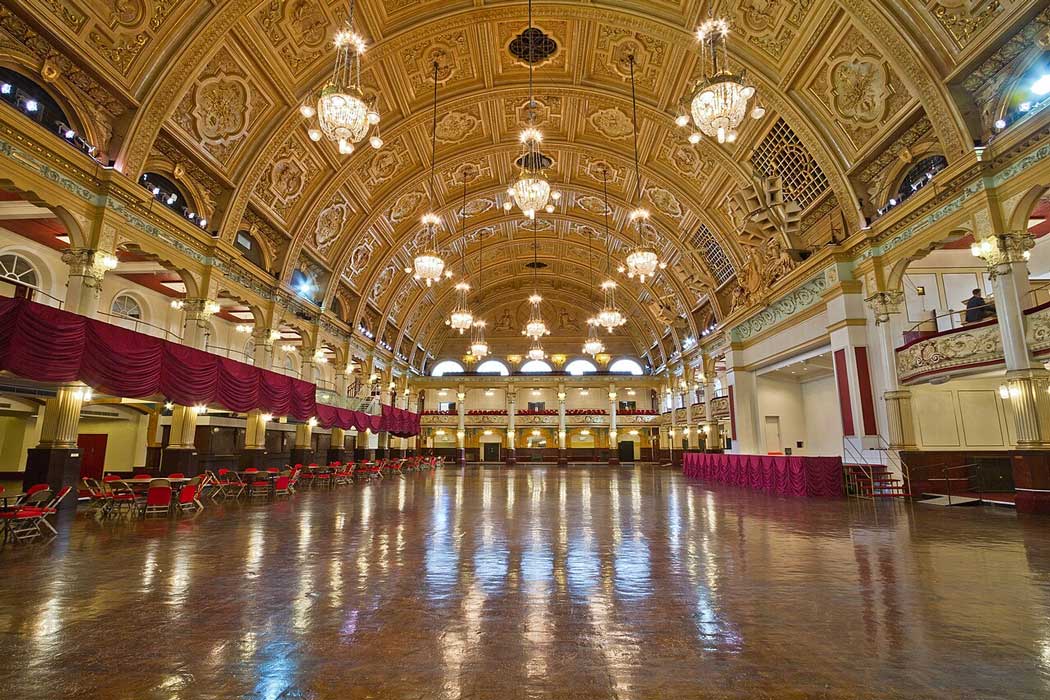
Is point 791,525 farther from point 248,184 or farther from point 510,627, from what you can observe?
point 248,184

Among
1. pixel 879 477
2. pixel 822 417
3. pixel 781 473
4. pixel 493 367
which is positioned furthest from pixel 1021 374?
A: pixel 493 367

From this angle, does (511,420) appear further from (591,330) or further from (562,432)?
(591,330)

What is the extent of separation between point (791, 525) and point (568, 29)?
13.4 m

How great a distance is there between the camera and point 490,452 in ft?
123

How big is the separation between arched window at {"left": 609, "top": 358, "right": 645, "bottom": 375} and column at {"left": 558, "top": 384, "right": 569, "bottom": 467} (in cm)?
419

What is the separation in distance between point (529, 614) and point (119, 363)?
9.47m

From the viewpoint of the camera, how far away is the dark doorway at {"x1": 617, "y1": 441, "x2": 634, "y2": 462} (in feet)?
119

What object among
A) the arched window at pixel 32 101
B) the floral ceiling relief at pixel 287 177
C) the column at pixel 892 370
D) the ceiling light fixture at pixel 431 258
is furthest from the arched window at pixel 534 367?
the arched window at pixel 32 101

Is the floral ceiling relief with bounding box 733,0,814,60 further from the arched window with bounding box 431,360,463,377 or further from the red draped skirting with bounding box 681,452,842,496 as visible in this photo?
the arched window with bounding box 431,360,463,377

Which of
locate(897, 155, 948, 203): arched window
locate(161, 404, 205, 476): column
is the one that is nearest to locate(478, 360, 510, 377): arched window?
locate(161, 404, 205, 476): column

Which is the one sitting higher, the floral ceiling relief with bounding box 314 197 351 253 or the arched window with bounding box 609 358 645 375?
the floral ceiling relief with bounding box 314 197 351 253

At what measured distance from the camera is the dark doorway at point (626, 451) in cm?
3628

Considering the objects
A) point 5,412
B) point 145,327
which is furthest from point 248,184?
point 5,412

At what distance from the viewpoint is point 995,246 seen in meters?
9.47
